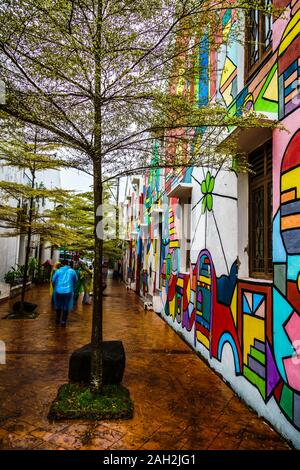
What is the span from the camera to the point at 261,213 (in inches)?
175

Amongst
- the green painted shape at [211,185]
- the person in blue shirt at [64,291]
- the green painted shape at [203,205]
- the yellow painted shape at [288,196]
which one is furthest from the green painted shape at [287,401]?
the person in blue shirt at [64,291]

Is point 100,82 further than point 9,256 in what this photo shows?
No

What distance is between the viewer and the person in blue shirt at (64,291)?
847 centimetres

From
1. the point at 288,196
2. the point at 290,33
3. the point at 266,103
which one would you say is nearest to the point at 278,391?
the point at 288,196

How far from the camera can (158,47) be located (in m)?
3.65

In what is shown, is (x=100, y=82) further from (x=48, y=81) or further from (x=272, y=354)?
(x=272, y=354)

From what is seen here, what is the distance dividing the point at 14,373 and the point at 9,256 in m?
10.4

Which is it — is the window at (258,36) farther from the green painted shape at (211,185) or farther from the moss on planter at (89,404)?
the moss on planter at (89,404)

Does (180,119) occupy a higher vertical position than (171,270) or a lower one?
higher

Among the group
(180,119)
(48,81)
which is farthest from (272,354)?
(48,81)

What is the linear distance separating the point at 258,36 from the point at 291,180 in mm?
2671

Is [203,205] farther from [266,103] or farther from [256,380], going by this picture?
[256,380]
